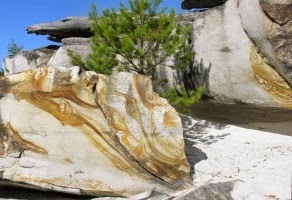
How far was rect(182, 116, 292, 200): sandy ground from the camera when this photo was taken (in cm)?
519

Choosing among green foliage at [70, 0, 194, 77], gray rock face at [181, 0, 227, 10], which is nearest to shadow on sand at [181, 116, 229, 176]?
green foliage at [70, 0, 194, 77]

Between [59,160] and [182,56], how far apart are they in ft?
11.4

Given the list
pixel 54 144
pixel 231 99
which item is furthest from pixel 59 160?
pixel 231 99

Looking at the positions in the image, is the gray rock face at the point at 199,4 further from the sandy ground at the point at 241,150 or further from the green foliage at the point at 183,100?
the green foliage at the point at 183,100

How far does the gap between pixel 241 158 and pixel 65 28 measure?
6506 mm

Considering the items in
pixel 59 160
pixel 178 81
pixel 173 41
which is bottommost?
pixel 59 160

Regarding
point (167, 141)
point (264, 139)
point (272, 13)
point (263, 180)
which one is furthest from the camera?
point (264, 139)

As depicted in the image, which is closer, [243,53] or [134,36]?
[134,36]

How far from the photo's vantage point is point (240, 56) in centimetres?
775

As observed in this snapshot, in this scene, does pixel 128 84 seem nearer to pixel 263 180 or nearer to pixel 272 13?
pixel 263 180

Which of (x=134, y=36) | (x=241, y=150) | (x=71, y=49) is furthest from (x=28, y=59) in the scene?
(x=241, y=150)

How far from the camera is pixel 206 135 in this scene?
7879 mm

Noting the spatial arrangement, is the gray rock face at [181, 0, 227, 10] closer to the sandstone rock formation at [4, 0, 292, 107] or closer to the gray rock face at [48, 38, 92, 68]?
the sandstone rock formation at [4, 0, 292, 107]

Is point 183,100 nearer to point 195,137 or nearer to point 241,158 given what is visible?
point 195,137
